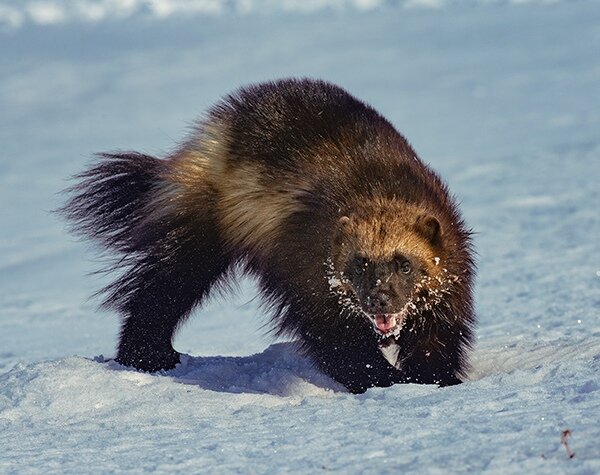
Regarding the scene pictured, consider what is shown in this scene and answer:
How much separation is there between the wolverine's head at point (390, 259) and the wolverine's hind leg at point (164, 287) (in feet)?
2.40

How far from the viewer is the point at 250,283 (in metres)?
8.39

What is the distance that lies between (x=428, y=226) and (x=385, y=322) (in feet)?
1.23

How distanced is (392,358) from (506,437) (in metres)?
2.21

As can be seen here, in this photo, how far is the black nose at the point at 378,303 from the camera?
3.84 metres

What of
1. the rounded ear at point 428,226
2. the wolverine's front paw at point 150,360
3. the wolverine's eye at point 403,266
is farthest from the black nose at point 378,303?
the wolverine's front paw at point 150,360

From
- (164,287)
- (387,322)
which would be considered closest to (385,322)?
(387,322)

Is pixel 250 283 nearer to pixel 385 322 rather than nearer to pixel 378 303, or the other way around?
pixel 385 322

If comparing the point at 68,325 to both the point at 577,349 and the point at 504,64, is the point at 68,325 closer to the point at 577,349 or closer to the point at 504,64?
the point at 577,349

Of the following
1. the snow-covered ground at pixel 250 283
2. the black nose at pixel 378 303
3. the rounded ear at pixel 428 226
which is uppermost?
the rounded ear at pixel 428 226

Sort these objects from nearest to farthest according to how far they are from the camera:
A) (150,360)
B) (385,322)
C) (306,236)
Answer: (385,322) < (306,236) < (150,360)

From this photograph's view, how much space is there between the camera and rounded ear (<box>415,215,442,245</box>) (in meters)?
4.03

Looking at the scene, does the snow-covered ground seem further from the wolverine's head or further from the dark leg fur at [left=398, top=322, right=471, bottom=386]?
the wolverine's head

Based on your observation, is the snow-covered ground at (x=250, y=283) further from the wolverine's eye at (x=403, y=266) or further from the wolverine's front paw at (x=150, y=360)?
the wolverine's eye at (x=403, y=266)

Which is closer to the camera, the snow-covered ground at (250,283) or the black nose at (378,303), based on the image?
the snow-covered ground at (250,283)
